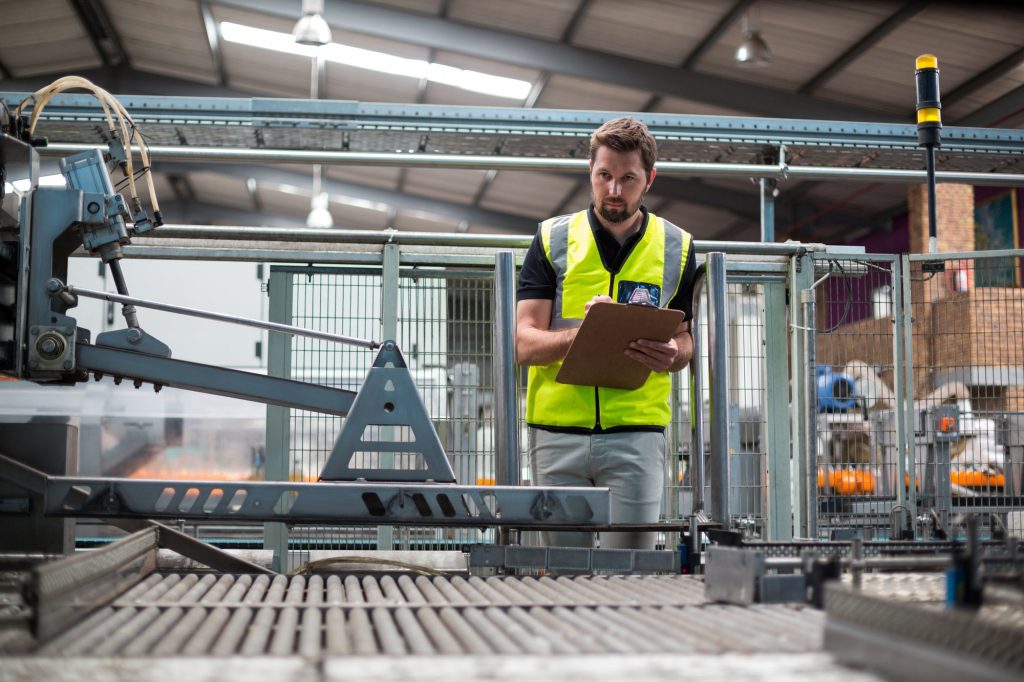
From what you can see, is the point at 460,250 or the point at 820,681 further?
the point at 460,250

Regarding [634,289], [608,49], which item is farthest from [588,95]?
[634,289]

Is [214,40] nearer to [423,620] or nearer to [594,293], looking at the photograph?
[594,293]

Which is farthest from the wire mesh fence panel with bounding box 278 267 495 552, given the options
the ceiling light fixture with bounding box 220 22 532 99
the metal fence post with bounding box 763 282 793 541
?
the ceiling light fixture with bounding box 220 22 532 99

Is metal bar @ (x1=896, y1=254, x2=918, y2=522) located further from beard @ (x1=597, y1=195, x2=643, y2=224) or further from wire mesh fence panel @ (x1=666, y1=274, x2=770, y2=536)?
beard @ (x1=597, y1=195, x2=643, y2=224)

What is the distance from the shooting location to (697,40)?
1110 cm

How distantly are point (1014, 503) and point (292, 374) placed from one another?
306 cm

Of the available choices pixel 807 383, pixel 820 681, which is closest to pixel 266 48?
pixel 807 383

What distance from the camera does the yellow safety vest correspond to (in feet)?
8.20

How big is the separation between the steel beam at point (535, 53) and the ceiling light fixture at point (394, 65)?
3.04 feet

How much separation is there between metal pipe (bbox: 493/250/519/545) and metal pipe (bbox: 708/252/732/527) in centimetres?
48

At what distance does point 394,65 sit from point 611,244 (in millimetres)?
11054

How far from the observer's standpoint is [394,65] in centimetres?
1295

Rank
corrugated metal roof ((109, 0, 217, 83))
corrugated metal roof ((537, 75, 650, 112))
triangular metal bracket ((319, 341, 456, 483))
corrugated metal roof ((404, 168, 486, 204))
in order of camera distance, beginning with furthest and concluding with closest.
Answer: corrugated metal roof ((404, 168, 486, 204)) → corrugated metal roof ((109, 0, 217, 83)) → corrugated metal roof ((537, 75, 650, 112)) → triangular metal bracket ((319, 341, 456, 483))

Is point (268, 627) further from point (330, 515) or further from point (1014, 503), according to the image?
point (1014, 503)
